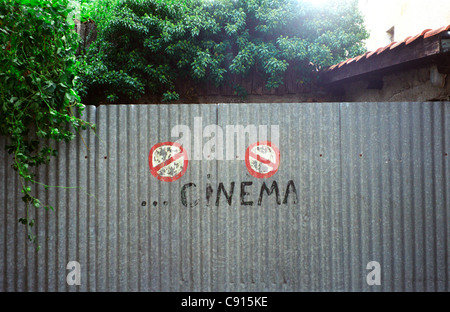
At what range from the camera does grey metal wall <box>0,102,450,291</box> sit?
128 inches

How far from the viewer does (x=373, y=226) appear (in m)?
3.26

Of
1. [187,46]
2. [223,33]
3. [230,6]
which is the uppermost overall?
[230,6]

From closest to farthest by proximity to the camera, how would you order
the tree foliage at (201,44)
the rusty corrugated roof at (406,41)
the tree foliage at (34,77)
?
1. the tree foliage at (34,77)
2. the rusty corrugated roof at (406,41)
3. the tree foliage at (201,44)

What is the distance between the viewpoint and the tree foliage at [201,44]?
6184mm

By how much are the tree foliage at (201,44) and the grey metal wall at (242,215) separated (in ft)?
10.7

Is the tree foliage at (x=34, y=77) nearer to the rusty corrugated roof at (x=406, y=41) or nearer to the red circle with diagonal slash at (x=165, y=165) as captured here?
the red circle with diagonal slash at (x=165, y=165)

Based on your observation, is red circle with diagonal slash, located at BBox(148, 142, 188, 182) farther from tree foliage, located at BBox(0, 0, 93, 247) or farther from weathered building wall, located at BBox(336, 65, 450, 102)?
weathered building wall, located at BBox(336, 65, 450, 102)

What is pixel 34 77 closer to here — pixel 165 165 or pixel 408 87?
pixel 165 165

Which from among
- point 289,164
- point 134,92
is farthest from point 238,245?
point 134,92

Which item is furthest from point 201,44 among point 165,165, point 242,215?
point 242,215

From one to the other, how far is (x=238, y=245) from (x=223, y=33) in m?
4.96

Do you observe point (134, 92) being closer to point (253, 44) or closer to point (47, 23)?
point (253, 44)

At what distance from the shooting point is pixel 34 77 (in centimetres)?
294

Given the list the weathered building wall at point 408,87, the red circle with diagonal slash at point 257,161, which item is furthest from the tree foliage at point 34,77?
the weathered building wall at point 408,87
